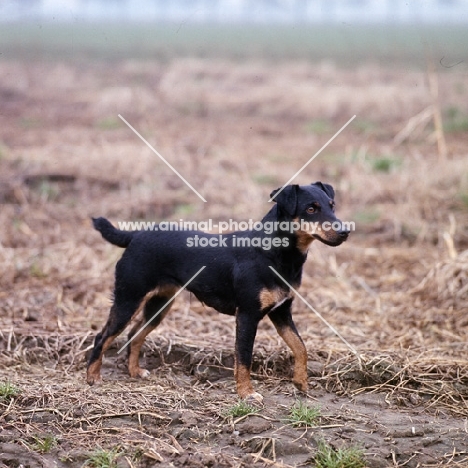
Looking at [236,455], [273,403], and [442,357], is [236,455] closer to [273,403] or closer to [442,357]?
[273,403]

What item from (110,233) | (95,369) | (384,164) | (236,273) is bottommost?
(95,369)

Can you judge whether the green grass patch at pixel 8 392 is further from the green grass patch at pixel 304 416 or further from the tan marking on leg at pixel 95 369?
the green grass patch at pixel 304 416

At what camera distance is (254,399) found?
205 inches

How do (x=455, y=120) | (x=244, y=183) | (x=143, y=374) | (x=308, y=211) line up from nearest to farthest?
(x=308, y=211) → (x=143, y=374) → (x=244, y=183) → (x=455, y=120)

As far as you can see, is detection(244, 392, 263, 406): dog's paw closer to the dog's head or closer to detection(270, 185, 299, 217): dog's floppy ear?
the dog's head

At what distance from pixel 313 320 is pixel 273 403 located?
7.34 feet

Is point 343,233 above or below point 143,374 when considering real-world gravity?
above

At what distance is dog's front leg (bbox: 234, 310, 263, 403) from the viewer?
17.3ft

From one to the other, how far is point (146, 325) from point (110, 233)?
0.84 metres

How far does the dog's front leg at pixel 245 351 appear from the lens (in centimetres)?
528

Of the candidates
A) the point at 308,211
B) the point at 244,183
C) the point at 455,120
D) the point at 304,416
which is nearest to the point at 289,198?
the point at 308,211

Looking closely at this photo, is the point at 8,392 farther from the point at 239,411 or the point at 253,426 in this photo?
the point at 253,426

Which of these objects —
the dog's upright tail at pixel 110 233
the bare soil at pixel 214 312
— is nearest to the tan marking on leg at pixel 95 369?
the bare soil at pixel 214 312

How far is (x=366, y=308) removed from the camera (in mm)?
7793
